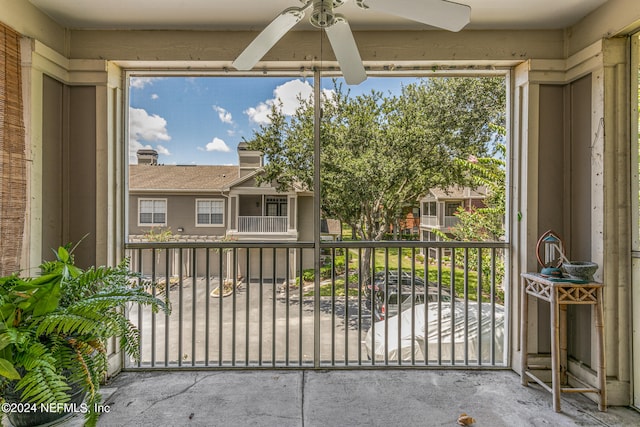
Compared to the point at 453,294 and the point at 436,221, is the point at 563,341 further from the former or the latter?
the point at 436,221

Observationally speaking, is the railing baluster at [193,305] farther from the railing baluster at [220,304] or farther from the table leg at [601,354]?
the table leg at [601,354]

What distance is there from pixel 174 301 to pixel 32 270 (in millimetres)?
943

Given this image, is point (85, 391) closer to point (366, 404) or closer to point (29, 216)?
point (29, 216)

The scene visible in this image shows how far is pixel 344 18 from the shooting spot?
1.42m

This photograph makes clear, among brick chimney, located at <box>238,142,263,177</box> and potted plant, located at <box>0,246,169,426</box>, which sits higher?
brick chimney, located at <box>238,142,263,177</box>

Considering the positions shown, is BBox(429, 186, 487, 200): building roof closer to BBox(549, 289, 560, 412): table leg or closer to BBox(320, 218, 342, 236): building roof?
BBox(320, 218, 342, 236): building roof

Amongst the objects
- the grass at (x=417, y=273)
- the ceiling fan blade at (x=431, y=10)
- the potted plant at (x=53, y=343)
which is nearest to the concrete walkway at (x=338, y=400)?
the grass at (x=417, y=273)

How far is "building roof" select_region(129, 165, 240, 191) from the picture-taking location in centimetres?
261

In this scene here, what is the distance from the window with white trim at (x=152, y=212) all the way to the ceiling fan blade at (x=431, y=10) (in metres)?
2.04

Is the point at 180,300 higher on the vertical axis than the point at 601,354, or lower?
higher

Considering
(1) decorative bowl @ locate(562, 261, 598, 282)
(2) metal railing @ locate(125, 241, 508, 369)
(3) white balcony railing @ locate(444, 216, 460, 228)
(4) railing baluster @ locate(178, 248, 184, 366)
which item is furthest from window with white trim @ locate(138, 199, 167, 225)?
(1) decorative bowl @ locate(562, 261, 598, 282)

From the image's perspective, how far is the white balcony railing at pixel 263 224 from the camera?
2637 mm

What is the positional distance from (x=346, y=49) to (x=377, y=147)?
1.09 metres

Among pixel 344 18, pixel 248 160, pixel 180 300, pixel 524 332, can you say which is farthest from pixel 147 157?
pixel 524 332
